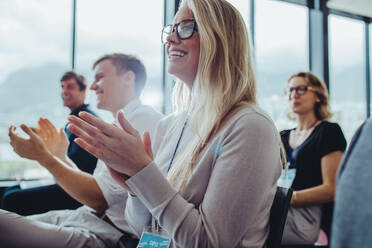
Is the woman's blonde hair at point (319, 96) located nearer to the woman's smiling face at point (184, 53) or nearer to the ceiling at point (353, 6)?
the woman's smiling face at point (184, 53)

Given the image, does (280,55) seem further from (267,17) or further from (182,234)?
(182,234)

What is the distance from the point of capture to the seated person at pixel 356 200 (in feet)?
Answer: 1.01

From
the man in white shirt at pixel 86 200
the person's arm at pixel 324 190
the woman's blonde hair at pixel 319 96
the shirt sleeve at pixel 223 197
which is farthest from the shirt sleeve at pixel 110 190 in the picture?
the woman's blonde hair at pixel 319 96

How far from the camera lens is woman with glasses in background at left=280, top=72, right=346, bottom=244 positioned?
5.18 ft

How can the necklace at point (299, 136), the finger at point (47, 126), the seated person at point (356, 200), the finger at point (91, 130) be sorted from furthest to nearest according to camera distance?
the necklace at point (299, 136)
the finger at point (47, 126)
the finger at point (91, 130)
the seated person at point (356, 200)

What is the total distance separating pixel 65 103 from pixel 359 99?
511 cm

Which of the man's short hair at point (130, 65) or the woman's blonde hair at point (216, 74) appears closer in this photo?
the woman's blonde hair at point (216, 74)

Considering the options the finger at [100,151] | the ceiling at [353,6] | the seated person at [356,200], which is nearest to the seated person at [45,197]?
the finger at [100,151]

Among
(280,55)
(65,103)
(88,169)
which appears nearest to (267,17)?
(280,55)

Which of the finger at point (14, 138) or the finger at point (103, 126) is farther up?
the finger at point (103, 126)

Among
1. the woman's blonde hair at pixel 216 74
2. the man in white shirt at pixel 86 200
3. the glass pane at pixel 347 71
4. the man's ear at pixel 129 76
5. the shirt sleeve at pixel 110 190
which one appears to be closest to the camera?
the woman's blonde hair at pixel 216 74

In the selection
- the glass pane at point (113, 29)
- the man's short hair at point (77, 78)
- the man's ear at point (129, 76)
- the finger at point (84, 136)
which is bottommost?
the finger at point (84, 136)

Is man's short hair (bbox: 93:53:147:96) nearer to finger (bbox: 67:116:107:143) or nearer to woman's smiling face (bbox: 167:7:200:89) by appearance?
woman's smiling face (bbox: 167:7:200:89)

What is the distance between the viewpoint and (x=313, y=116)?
7.27ft
